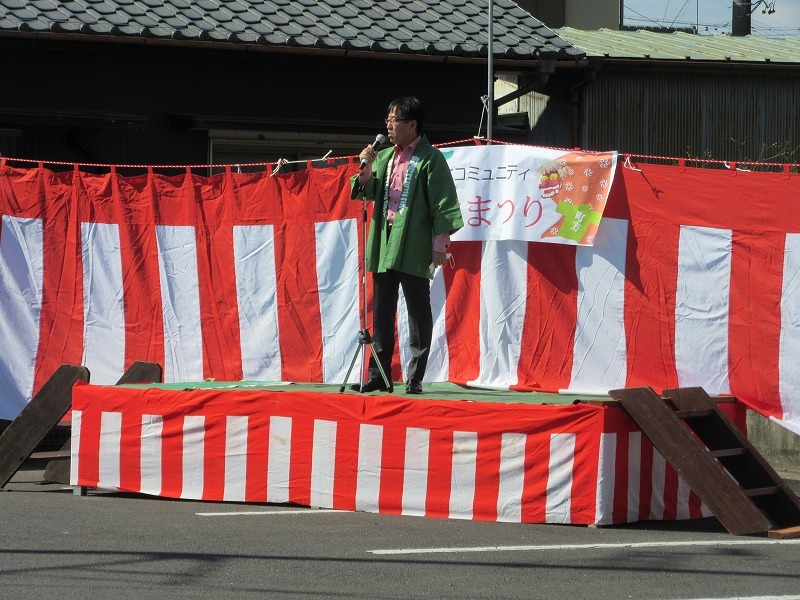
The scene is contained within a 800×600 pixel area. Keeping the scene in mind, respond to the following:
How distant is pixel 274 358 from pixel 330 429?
236cm

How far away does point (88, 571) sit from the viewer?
17.3 feet

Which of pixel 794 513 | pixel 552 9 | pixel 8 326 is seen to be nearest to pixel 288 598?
pixel 794 513

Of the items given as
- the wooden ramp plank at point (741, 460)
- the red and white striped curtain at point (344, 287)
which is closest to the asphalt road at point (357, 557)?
the wooden ramp plank at point (741, 460)

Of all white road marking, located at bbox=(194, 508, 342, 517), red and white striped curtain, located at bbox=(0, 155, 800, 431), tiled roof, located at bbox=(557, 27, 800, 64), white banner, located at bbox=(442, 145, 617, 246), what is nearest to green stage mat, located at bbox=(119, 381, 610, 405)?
red and white striped curtain, located at bbox=(0, 155, 800, 431)

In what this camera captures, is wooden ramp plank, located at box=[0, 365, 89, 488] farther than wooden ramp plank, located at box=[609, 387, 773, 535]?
Yes

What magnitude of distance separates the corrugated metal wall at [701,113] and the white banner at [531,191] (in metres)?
6.14

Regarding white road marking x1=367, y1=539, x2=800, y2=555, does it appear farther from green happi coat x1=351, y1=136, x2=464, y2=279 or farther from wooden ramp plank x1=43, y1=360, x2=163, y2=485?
wooden ramp plank x1=43, y1=360, x2=163, y2=485

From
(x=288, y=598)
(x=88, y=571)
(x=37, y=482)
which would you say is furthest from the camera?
(x=37, y=482)

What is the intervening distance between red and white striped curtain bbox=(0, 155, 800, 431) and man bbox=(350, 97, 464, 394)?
1064mm

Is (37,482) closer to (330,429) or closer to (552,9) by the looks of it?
(330,429)

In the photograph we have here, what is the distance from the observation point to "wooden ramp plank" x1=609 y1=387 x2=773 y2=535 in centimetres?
630

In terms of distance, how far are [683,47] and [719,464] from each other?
1076 cm

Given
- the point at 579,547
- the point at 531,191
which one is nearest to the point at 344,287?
the point at 531,191

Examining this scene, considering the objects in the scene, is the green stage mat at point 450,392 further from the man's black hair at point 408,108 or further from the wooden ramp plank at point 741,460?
the man's black hair at point 408,108
